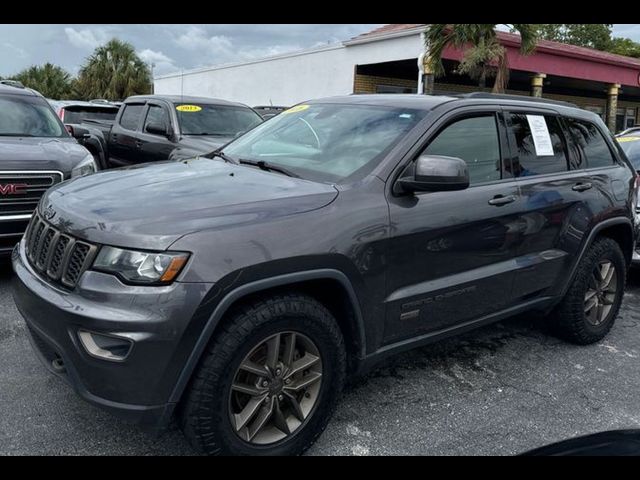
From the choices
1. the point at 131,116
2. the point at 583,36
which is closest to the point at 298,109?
the point at 131,116

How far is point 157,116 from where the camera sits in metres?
8.54

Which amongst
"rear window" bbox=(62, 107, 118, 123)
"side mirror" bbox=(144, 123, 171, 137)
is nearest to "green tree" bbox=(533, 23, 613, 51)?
"rear window" bbox=(62, 107, 118, 123)

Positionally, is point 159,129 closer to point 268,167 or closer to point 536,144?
point 268,167

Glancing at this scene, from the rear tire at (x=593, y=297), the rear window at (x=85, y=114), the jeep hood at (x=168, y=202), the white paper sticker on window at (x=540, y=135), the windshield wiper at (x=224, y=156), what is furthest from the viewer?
the rear window at (x=85, y=114)

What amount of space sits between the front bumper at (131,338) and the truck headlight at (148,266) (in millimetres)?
33

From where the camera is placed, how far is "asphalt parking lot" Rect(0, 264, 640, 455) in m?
2.90

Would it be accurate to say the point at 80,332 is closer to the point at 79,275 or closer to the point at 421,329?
A: the point at 79,275

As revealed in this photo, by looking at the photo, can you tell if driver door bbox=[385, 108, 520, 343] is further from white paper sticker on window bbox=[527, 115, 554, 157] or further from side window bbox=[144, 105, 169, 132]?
side window bbox=[144, 105, 169, 132]

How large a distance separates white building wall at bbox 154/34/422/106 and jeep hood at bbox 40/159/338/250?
13.5m

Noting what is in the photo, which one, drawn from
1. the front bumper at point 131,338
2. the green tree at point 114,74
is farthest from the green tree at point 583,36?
the front bumper at point 131,338

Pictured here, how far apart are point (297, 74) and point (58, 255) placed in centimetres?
1907

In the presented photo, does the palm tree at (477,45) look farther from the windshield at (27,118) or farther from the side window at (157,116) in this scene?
the windshield at (27,118)

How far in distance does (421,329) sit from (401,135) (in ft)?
3.56

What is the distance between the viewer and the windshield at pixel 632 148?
712cm
